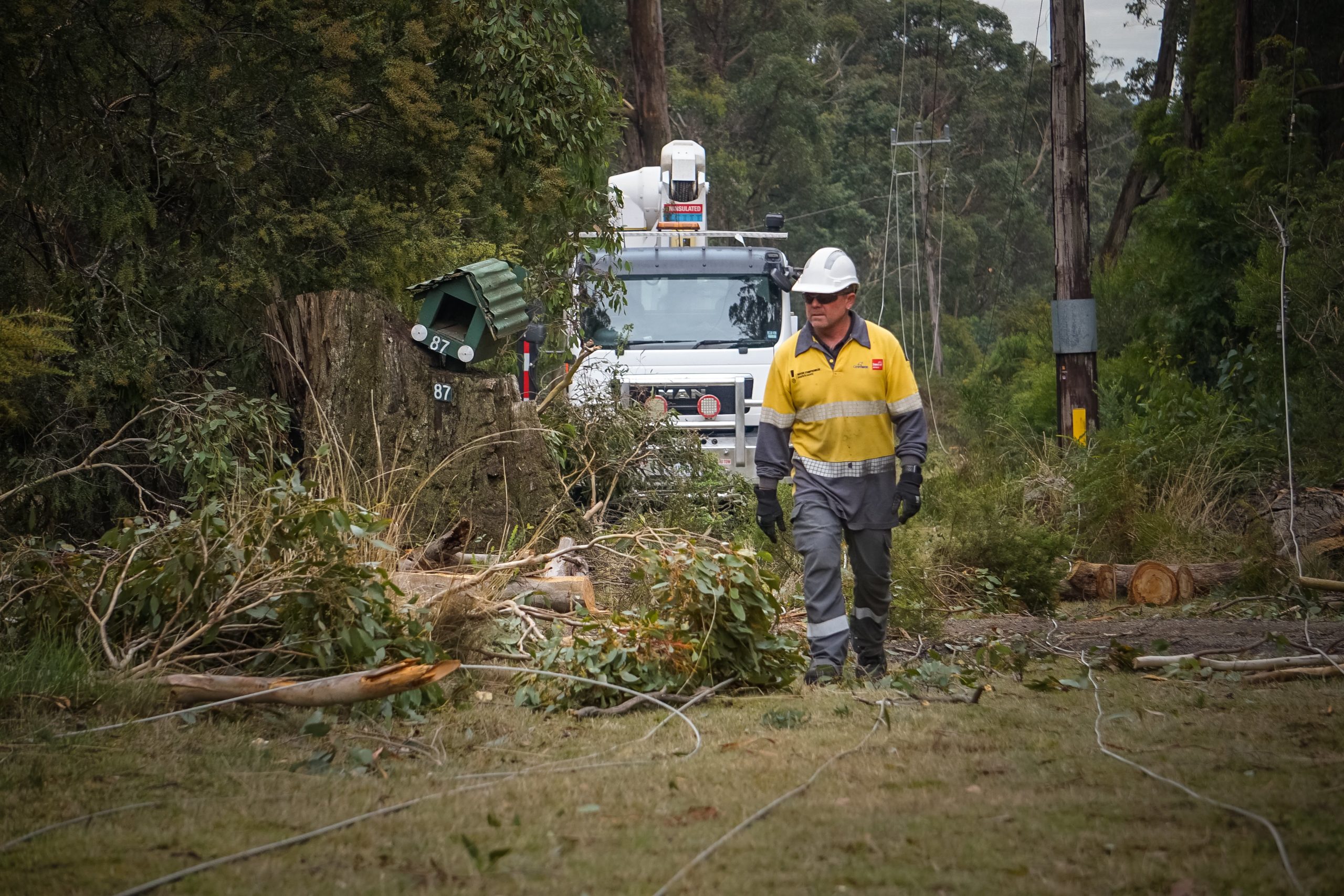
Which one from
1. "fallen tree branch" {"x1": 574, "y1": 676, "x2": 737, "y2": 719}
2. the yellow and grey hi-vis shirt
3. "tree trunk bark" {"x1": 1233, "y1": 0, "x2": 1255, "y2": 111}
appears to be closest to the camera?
"fallen tree branch" {"x1": 574, "y1": 676, "x2": 737, "y2": 719}

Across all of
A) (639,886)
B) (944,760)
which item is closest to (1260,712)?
(944,760)

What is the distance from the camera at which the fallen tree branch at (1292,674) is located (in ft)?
17.2

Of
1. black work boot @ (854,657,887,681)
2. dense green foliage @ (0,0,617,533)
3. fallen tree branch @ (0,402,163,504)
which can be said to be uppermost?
dense green foliage @ (0,0,617,533)

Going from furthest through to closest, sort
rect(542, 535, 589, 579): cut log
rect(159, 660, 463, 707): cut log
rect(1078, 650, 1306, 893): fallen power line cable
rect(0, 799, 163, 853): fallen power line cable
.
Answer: rect(542, 535, 589, 579): cut log
rect(159, 660, 463, 707): cut log
rect(0, 799, 163, 853): fallen power line cable
rect(1078, 650, 1306, 893): fallen power line cable

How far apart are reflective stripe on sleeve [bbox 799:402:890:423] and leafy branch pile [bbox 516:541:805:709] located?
676mm

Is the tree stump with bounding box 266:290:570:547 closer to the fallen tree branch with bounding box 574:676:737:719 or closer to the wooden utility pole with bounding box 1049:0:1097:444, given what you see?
the fallen tree branch with bounding box 574:676:737:719

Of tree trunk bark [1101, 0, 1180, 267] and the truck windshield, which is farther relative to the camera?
tree trunk bark [1101, 0, 1180, 267]

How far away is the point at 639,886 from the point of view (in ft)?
9.50

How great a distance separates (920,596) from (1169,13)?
17.0 metres

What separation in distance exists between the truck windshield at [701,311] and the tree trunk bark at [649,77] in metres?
8.32

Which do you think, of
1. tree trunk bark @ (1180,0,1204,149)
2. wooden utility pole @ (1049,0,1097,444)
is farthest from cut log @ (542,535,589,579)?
tree trunk bark @ (1180,0,1204,149)

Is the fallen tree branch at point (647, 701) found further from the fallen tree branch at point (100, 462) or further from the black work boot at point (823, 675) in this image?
the fallen tree branch at point (100, 462)

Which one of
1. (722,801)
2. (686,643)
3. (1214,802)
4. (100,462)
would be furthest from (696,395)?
(1214,802)

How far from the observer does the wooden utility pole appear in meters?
12.6
